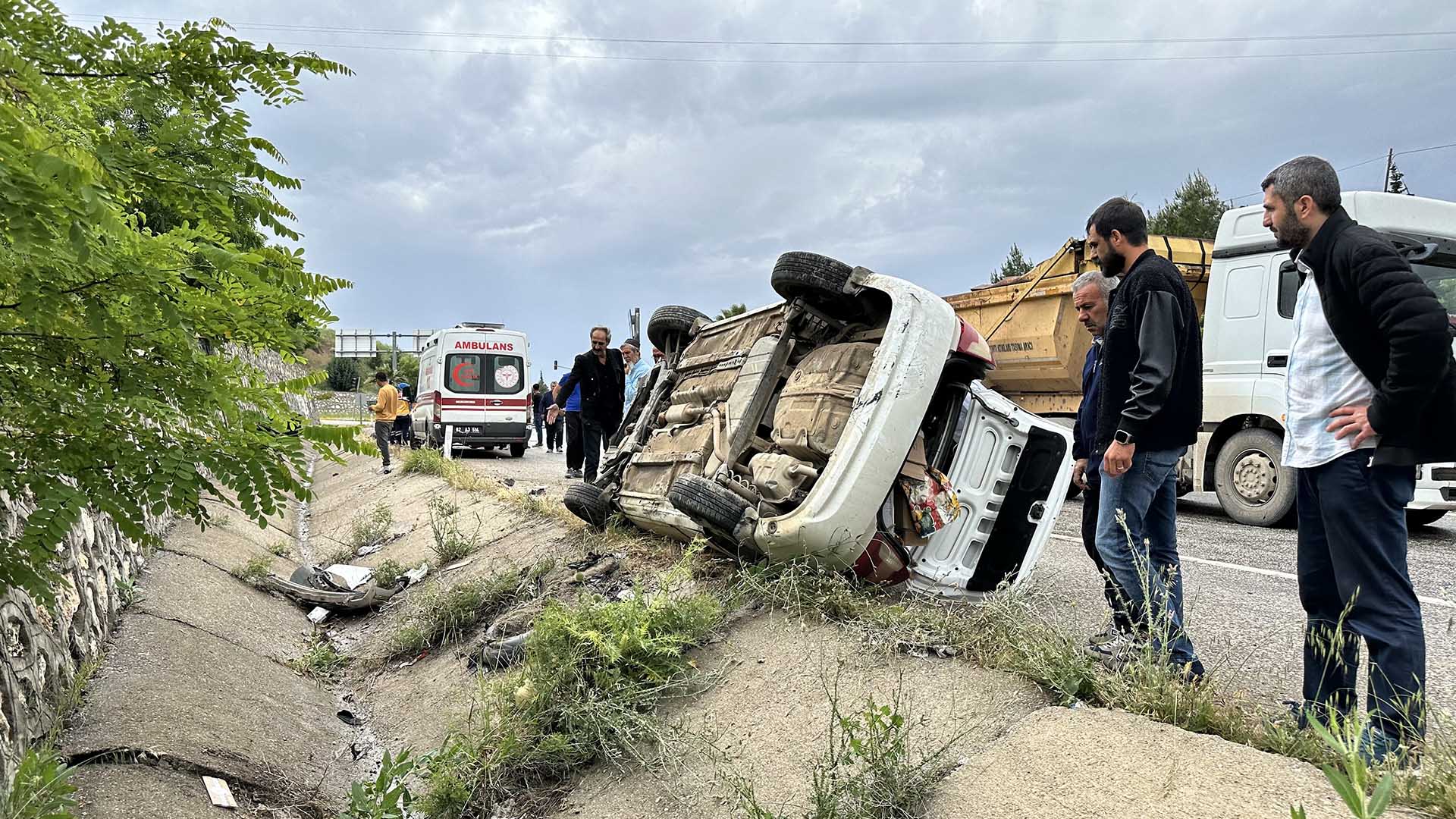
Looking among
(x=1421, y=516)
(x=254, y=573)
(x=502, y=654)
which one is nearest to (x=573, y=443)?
(x=254, y=573)

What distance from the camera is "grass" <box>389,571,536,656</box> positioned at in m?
5.42

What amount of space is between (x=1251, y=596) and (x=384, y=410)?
13.3 meters

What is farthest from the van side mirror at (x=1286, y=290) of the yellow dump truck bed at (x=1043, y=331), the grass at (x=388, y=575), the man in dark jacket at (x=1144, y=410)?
the grass at (x=388, y=575)

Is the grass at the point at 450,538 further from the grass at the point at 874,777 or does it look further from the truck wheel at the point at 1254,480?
the truck wheel at the point at 1254,480

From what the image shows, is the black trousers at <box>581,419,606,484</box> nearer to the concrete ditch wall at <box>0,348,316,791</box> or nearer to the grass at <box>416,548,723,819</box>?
the concrete ditch wall at <box>0,348,316,791</box>

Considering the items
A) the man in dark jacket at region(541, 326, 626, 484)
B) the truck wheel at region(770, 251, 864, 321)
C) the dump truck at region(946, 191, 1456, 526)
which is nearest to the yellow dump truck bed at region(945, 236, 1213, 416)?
the dump truck at region(946, 191, 1456, 526)

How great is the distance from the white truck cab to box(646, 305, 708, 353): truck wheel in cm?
437

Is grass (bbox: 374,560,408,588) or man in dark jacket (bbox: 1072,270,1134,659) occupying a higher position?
man in dark jacket (bbox: 1072,270,1134,659)

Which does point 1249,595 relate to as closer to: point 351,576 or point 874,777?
point 874,777

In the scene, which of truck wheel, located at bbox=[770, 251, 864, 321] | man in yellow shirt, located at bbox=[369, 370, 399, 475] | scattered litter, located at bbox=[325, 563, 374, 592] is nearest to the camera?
truck wheel, located at bbox=[770, 251, 864, 321]

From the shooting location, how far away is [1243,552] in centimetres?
672

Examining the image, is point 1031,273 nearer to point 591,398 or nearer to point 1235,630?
point 591,398

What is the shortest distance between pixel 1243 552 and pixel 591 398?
251 inches

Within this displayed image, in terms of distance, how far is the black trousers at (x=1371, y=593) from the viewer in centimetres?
253
